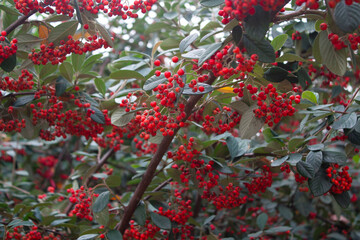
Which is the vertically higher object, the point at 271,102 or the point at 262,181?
the point at 271,102

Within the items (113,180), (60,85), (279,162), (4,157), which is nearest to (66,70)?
(60,85)

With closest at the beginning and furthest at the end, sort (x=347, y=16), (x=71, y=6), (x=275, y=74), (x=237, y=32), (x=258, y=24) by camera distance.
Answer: (x=347, y=16)
(x=258, y=24)
(x=237, y=32)
(x=275, y=74)
(x=71, y=6)

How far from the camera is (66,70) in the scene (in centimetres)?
243

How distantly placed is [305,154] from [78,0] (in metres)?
1.78

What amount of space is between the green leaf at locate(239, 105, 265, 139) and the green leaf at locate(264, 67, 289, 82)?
0.76 ft

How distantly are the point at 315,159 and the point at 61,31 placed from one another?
178 centimetres

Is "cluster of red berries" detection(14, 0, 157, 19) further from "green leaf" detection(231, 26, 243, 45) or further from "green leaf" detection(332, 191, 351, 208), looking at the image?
"green leaf" detection(332, 191, 351, 208)

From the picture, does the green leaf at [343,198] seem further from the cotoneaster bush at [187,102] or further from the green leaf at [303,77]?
the green leaf at [303,77]

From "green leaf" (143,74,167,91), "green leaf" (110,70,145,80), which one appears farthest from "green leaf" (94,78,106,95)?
"green leaf" (143,74,167,91)

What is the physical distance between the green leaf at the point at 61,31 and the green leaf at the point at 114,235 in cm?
132

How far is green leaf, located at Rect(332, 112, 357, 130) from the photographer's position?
1971 mm

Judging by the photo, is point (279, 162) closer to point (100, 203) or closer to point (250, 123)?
point (250, 123)

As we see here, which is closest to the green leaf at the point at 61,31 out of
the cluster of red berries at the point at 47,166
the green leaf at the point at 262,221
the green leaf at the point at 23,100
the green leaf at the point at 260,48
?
the green leaf at the point at 23,100

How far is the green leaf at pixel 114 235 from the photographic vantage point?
7.19 feet
